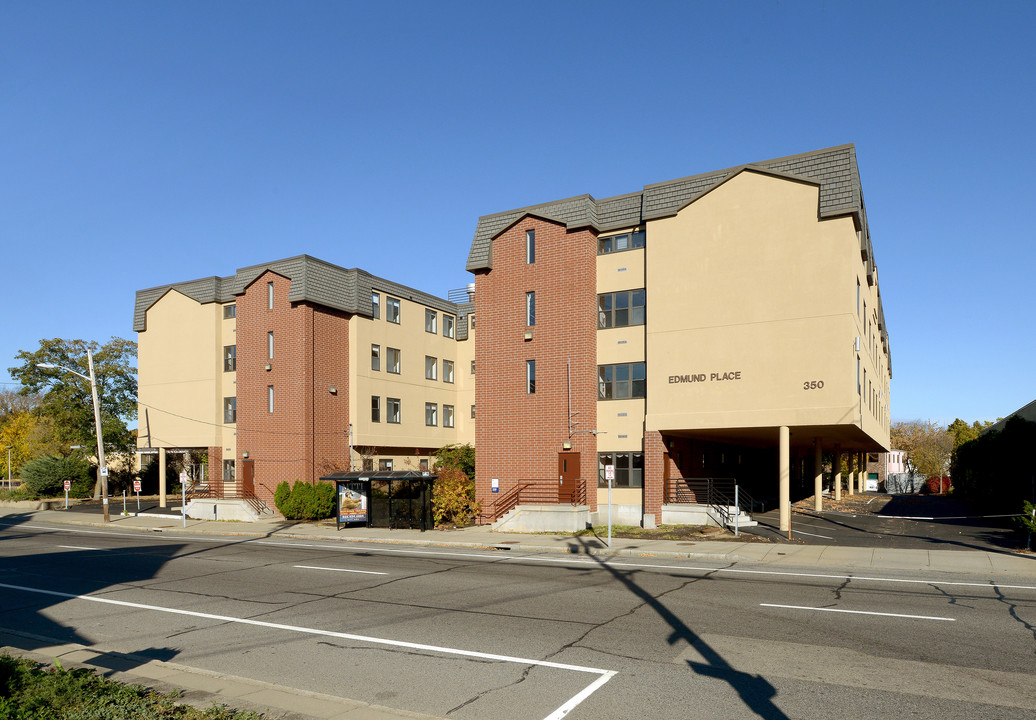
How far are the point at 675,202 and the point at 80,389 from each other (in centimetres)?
4757

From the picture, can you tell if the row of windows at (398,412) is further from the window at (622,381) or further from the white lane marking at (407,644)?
the white lane marking at (407,644)

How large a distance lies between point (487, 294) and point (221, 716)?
27568 millimetres

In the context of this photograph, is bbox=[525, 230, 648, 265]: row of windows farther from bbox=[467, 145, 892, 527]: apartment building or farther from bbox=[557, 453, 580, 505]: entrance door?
bbox=[557, 453, 580, 505]: entrance door

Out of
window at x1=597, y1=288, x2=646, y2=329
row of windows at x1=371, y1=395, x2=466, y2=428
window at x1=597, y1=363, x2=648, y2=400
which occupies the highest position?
window at x1=597, y1=288, x2=646, y2=329

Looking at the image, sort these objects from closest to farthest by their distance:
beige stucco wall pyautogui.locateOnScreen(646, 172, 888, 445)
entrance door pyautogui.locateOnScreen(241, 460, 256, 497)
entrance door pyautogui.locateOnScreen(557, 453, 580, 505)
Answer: beige stucco wall pyautogui.locateOnScreen(646, 172, 888, 445)
entrance door pyautogui.locateOnScreen(557, 453, 580, 505)
entrance door pyautogui.locateOnScreen(241, 460, 256, 497)

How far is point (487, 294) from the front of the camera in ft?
112

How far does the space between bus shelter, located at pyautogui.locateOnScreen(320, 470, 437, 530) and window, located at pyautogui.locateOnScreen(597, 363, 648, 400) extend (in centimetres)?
802

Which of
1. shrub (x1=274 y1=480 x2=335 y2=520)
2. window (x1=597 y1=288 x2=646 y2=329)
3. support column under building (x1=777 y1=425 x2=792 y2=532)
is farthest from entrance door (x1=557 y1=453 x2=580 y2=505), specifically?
Answer: shrub (x1=274 y1=480 x2=335 y2=520)

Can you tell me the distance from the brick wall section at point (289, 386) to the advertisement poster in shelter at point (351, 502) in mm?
7028

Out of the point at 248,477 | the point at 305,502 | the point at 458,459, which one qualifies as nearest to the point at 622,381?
the point at 458,459

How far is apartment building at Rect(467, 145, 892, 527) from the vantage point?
26141 mm

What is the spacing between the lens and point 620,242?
31.4 m

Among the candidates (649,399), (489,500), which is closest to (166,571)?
(489,500)

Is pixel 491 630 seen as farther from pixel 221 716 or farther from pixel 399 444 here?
pixel 399 444
